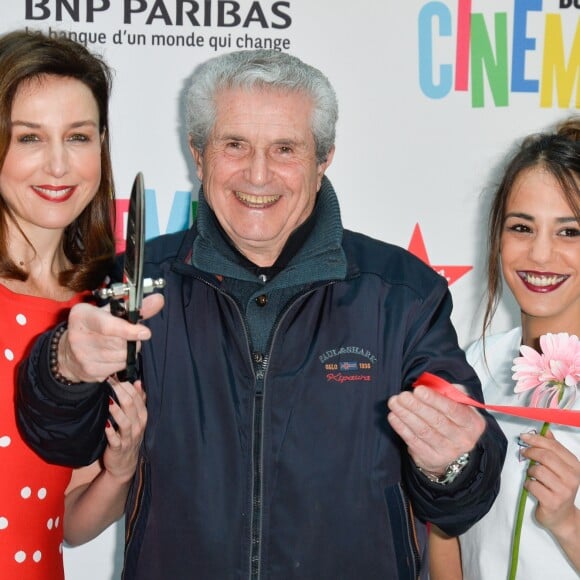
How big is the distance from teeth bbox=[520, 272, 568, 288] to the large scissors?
1029 millimetres

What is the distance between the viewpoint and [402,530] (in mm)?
1738

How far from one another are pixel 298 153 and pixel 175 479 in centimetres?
69

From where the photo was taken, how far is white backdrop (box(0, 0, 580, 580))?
2574 mm

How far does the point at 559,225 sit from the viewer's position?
6.64 feet

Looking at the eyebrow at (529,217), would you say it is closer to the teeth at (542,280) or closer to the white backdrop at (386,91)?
the teeth at (542,280)

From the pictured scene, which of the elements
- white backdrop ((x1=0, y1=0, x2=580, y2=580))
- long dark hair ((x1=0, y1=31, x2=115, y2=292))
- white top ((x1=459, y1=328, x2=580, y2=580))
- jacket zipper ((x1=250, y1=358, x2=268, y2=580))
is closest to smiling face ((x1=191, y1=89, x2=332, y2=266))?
long dark hair ((x1=0, y1=31, x2=115, y2=292))

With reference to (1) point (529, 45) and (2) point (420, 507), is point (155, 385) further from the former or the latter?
(1) point (529, 45)

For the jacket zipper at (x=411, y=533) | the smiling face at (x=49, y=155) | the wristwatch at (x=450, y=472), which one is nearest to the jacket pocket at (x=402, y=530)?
the jacket zipper at (x=411, y=533)

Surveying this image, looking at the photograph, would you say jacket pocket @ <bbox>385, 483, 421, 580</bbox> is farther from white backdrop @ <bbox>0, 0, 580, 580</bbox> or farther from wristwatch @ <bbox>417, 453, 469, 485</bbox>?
white backdrop @ <bbox>0, 0, 580, 580</bbox>

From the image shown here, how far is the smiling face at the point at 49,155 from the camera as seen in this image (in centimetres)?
180

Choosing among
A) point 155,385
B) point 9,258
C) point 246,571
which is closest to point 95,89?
point 9,258

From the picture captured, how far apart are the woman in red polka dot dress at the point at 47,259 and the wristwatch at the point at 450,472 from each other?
0.54m

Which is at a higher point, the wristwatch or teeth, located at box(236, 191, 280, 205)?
teeth, located at box(236, 191, 280, 205)

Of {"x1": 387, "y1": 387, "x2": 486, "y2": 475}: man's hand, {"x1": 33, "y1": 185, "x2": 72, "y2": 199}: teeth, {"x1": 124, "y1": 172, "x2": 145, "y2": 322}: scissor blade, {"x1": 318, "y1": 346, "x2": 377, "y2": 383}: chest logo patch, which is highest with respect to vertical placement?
{"x1": 33, "y1": 185, "x2": 72, "y2": 199}: teeth
